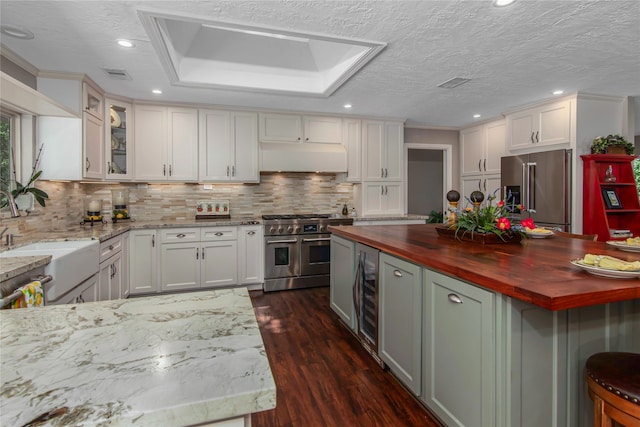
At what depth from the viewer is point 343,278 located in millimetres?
3025

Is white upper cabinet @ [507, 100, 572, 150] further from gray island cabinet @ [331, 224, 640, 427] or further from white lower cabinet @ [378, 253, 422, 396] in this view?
white lower cabinet @ [378, 253, 422, 396]

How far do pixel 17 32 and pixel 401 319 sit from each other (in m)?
Answer: 3.18

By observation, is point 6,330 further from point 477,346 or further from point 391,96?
point 391,96

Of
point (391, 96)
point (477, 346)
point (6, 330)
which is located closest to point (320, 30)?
point (391, 96)

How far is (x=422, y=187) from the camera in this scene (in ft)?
23.7

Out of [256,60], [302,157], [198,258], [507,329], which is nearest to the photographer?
[507,329]

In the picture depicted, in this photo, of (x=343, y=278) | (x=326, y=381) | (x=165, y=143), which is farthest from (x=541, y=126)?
(x=165, y=143)

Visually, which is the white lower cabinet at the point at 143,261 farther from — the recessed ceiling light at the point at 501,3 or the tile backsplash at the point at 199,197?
the recessed ceiling light at the point at 501,3

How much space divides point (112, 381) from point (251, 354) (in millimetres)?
245

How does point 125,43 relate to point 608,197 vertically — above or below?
above

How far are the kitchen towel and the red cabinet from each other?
4897 mm

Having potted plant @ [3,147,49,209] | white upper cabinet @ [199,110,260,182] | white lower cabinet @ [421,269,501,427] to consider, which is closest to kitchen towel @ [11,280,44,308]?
potted plant @ [3,147,49,209]

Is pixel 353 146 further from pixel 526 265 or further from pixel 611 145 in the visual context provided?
pixel 526 265

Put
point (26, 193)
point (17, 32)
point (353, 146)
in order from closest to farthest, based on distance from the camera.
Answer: point (17, 32) < point (26, 193) < point (353, 146)
